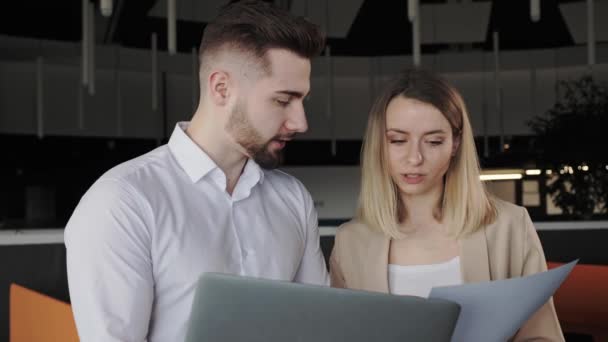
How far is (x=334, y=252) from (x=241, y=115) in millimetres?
751

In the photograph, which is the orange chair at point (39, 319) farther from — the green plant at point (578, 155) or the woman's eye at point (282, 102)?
the green plant at point (578, 155)

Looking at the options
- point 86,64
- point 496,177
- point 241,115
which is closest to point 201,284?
point 241,115

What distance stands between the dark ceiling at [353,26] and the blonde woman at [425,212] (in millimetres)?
7263

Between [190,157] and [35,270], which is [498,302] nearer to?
[190,157]

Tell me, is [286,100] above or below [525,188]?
above

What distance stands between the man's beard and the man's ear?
0.12ft

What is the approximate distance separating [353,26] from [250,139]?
944 centimetres

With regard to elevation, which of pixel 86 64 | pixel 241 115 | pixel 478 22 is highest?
pixel 478 22

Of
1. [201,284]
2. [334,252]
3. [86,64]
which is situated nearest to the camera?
[201,284]

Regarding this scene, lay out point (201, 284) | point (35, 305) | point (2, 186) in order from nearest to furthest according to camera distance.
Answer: point (201, 284), point (35, 305), point (2, 186)

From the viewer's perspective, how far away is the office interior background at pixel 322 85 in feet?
30.2

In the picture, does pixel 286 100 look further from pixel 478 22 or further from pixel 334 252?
pixel 478 22

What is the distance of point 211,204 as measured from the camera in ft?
5.40

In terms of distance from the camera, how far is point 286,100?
1.66 m
